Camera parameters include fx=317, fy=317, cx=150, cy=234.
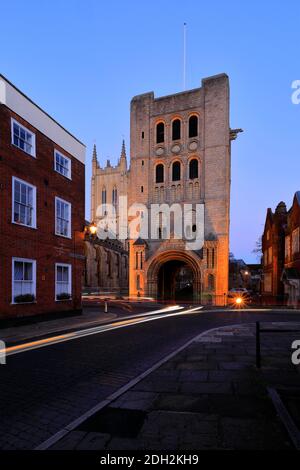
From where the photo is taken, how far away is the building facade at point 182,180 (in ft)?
112

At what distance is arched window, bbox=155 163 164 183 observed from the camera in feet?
124

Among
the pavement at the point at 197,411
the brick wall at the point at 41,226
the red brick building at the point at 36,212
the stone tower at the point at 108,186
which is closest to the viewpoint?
the pavement at the point at 197,411

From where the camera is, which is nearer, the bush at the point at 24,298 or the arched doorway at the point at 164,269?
the bush at the point at 24,298

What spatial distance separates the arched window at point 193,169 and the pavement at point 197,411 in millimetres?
30465

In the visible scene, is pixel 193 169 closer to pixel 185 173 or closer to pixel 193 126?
pixel 185 173

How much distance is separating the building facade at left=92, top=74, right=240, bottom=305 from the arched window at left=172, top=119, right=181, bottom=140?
0.12 metres

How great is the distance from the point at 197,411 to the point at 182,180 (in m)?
33.4

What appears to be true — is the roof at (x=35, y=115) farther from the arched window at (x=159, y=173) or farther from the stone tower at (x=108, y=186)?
the stone tower at (x=108, y=186)

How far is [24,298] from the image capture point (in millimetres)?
14602

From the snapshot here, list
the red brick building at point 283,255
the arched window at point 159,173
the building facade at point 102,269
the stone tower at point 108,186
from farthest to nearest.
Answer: the stone tower at point 108,186 → the building facade at point 102,269 → the arched window at point 159,173 → the red brick building at point 283,255

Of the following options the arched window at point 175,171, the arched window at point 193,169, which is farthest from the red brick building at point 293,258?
the arched window at point 175,171

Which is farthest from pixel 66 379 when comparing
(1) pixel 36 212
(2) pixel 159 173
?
(2) pixel 159 173

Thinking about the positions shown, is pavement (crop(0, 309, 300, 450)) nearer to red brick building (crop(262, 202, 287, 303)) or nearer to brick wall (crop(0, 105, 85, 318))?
brick wall (crop(0, 105, 85, 318))

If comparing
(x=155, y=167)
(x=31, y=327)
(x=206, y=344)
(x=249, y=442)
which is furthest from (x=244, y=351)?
(x=155, y=167)
